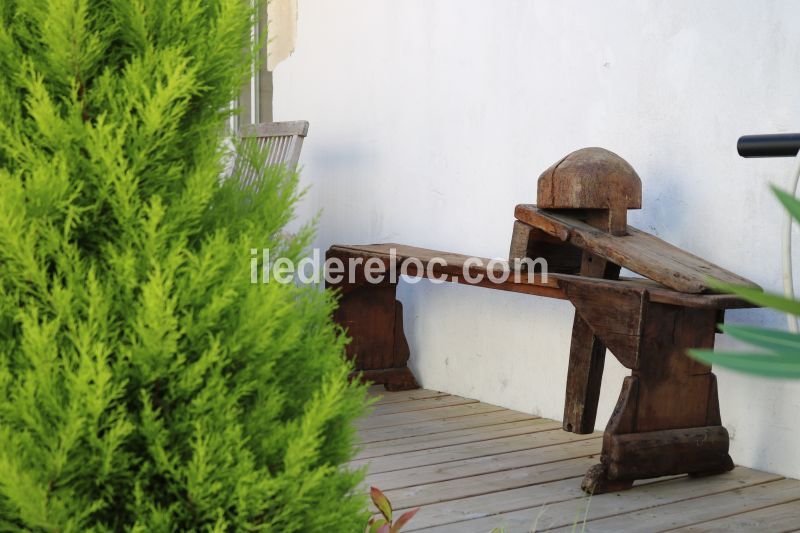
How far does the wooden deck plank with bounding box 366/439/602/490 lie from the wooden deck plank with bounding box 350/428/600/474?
0.13ft

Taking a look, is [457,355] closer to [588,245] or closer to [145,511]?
[588,245]

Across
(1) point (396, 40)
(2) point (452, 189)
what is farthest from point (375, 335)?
(1) point (396, 40)

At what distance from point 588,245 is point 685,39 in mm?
877

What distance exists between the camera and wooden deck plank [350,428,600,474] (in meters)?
3.14

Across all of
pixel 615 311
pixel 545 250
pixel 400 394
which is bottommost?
pixel 400 394

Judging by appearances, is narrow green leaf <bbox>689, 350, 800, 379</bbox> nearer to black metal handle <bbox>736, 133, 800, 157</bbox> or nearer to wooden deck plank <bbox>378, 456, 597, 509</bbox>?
black metal handle <bbox>736, 133, 800, 157</bbox>

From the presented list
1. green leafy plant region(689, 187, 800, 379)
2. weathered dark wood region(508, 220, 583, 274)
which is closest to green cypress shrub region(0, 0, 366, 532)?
green leafy plant region(689, 187, 800, 379)

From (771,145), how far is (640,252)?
3.25ft

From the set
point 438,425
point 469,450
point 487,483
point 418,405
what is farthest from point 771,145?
point 418,405

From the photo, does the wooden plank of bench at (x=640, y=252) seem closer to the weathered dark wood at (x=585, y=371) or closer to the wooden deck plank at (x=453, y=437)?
the weathered dark wood at (x=585, y=371)

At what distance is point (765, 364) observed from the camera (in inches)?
15.3

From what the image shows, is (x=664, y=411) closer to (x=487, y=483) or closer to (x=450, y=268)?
(x=487, y=483)

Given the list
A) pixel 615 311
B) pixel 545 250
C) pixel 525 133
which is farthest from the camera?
pixel 525 133

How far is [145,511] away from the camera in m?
1.12
